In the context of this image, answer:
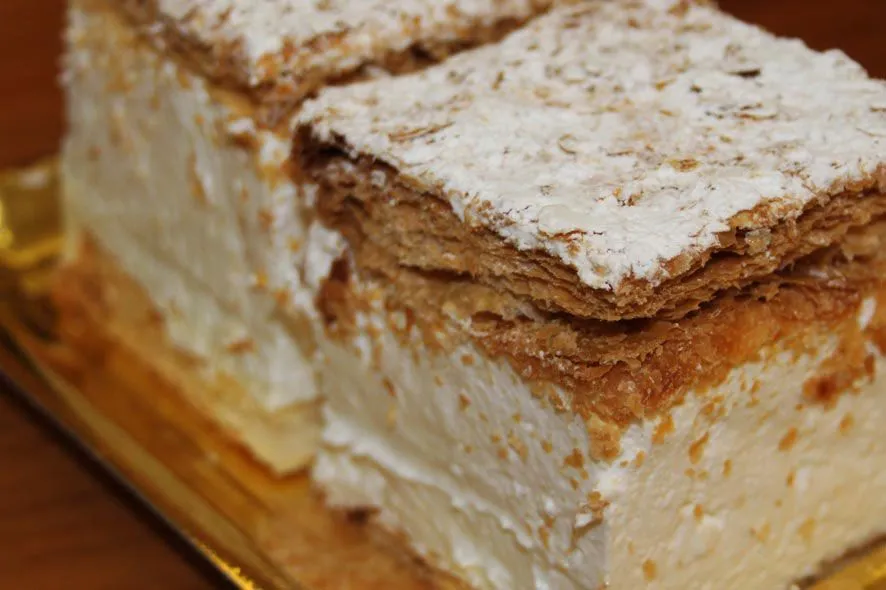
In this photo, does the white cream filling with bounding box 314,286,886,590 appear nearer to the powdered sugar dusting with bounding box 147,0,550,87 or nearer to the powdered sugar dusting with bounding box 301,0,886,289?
the powdered sugar dusting with bounding box 301,0,886,289

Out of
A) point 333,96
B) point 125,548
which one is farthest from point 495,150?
point 125,548

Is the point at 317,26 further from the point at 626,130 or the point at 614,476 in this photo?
the point at 614,476

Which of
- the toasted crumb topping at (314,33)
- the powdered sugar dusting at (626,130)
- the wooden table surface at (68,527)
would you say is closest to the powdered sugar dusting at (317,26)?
the toasted crumb topping at (314,33)

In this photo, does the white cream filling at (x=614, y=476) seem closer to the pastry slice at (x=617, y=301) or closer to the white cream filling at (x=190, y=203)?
the pastry slice at (x=617, y=301)

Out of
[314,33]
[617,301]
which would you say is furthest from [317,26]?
[617,301]

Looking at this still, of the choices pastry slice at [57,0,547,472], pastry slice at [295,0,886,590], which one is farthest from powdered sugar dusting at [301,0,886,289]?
pastry slice at [57,0,547,472]

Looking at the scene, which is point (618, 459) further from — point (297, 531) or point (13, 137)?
point (13, 137)
